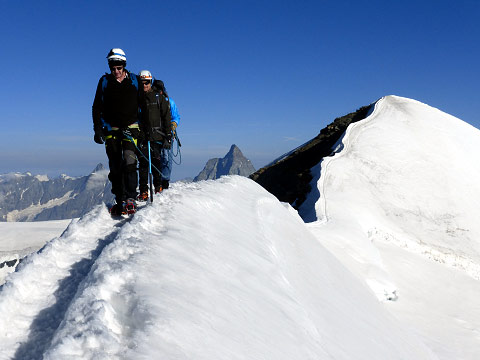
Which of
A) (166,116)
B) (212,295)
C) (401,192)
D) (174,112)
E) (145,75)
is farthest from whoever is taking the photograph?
(401,192)

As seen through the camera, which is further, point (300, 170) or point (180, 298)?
point (300, 170)

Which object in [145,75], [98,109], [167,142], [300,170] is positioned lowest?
[167,142]

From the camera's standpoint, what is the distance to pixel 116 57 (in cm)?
712

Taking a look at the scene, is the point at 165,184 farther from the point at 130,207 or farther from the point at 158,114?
the point at 130,207

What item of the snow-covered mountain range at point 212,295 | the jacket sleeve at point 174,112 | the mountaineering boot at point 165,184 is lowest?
the snow-covered mountain range at point 212,295

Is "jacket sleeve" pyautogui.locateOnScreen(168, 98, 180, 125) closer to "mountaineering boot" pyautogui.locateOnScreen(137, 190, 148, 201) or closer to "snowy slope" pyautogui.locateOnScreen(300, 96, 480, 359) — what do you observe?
"mountaineering boot" pyautogui.locateOnScreen(137, 190, 148, 201)

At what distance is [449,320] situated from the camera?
1464 cm

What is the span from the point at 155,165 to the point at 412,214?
84.1ft

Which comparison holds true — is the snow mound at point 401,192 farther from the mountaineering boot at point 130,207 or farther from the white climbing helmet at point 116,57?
the white climbing helmet at point 116,57

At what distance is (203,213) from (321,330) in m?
3.01

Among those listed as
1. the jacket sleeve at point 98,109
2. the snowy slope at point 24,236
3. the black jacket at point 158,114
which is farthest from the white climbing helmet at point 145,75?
the snowy slope at point 24,236

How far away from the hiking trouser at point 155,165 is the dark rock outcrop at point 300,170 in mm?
20425

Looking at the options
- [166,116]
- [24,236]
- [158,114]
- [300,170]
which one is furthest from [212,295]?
[300,170]

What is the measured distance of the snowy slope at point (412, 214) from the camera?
596 inches
